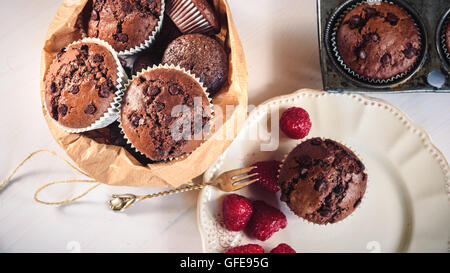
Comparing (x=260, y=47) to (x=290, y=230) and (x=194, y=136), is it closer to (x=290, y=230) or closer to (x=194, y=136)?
(x=194, y=136)

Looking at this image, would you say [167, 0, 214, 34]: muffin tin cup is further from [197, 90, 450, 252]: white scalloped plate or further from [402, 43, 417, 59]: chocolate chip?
[402, 43, 417, 59]: chocolate chip

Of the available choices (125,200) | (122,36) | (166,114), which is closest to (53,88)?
(122,36)

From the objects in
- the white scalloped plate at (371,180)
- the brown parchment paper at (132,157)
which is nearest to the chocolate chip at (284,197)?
the white scalloped plate at (371,180)

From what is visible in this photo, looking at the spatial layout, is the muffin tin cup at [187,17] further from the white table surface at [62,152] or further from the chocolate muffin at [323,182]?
the chocolate muffin at [323,182]

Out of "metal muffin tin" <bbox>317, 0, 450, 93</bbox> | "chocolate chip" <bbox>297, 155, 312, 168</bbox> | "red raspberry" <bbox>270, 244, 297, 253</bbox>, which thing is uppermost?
"metal muffin tin" <bbox>317, 0, 450, 93</bbox>

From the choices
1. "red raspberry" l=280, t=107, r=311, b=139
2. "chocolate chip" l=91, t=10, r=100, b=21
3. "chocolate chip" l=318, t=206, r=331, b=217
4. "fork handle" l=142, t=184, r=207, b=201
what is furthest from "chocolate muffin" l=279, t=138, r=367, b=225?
"chocolate chip" l=91, t=10, r=100, b=21
